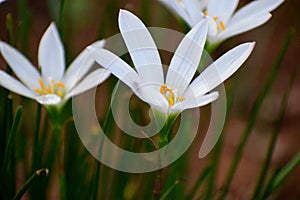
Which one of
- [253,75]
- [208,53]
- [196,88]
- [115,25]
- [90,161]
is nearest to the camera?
[196,88]

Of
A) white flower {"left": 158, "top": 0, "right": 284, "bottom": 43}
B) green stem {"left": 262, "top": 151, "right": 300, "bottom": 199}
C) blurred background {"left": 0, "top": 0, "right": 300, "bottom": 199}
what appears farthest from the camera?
blurred background {"left": 0, "top": 0, "right": 300, "bottom": 199}

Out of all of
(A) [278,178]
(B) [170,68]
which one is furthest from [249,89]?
(B) [170,68]

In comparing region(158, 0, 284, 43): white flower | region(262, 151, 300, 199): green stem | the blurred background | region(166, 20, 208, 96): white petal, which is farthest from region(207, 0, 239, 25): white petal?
the blurred background

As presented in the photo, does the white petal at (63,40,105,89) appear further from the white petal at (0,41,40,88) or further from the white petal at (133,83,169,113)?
the white petal at (133,83,169,113)

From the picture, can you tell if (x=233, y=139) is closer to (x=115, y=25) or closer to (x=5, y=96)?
(x=115, y=25)

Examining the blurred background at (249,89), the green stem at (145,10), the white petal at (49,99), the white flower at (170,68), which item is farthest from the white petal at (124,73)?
the blurred background at (249,89)

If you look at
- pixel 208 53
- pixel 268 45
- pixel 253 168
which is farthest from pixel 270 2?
pixel 268 45
